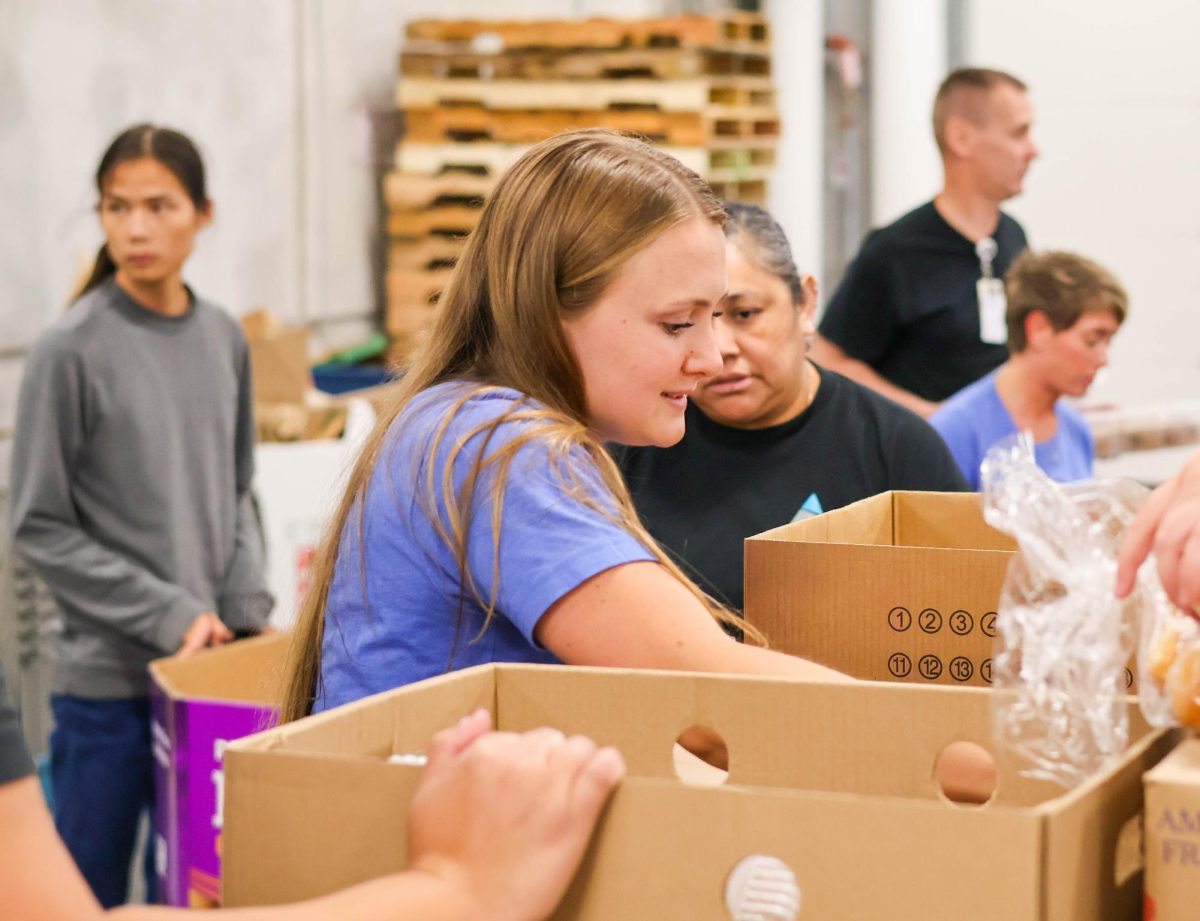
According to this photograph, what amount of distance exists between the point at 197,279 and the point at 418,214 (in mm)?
1184

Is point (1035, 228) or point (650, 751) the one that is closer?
point (650, 751)

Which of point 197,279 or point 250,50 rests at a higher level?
point 250,50

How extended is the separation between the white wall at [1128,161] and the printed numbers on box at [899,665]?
6.61 m

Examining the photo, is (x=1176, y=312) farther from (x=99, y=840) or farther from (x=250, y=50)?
(x=99, y=840)

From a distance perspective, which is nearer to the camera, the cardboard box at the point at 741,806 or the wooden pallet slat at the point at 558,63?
the cardboard box at the point at 741,806

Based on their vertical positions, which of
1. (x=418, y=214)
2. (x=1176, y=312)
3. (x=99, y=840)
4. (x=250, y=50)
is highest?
(x=250, y=50)

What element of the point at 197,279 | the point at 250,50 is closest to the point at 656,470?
the point at 197,279

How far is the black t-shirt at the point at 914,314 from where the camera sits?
190 inches

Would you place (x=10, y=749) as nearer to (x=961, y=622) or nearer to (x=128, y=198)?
(x=961, y=622)

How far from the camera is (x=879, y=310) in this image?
Answer: 4828 mm

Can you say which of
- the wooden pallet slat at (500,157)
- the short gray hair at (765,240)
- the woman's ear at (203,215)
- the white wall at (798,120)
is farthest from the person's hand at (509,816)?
the white wall at (798,120)

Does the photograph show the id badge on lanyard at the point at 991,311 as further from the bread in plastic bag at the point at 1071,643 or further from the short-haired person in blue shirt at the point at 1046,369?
the bread in plastic bag at the point at 1071,643

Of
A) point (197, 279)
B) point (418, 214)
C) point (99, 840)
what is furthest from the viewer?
point (418, 214)

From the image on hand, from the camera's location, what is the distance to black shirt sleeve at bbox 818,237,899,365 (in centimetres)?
482
